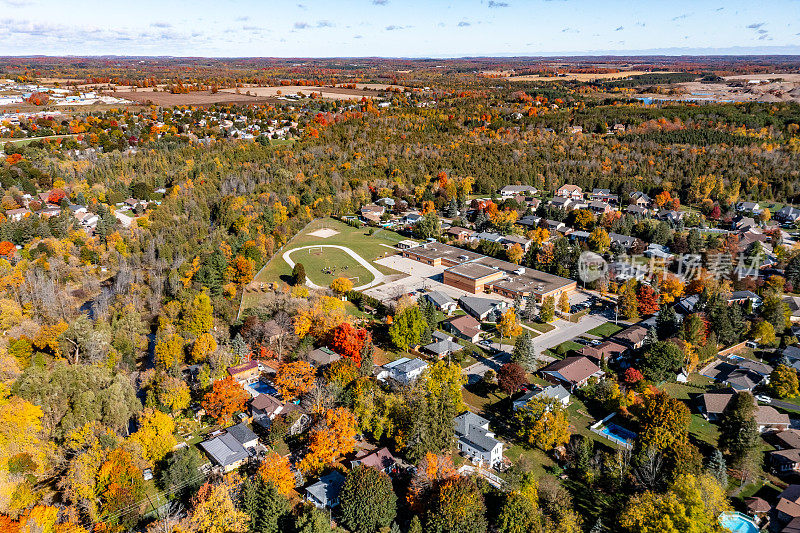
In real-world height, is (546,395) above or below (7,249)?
below

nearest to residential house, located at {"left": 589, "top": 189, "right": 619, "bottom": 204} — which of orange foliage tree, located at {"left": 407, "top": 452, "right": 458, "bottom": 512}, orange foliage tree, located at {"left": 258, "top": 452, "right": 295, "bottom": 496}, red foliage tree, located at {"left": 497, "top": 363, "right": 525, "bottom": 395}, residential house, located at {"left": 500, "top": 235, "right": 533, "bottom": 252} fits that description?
residential house, located at {"left": 500, "top": 235, "right": 533, "bottom": 252}

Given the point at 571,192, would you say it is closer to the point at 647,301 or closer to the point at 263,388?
the point at 647,301

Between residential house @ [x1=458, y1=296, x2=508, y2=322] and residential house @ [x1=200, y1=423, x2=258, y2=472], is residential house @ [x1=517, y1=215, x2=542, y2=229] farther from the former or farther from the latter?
residential house @ [x1=200, y1=423, x2=258, y2=472]

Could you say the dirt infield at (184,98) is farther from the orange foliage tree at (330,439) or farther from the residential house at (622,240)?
the orange foliage tree at (330,439)

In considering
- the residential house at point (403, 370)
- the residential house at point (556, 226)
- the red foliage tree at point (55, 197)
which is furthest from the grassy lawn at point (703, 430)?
the red foliage tree at point (55, 197)

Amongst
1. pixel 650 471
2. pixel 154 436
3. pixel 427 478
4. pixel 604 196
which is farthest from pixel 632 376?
pixel 604 196

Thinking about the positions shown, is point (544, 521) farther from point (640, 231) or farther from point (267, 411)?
point (640, 231)
